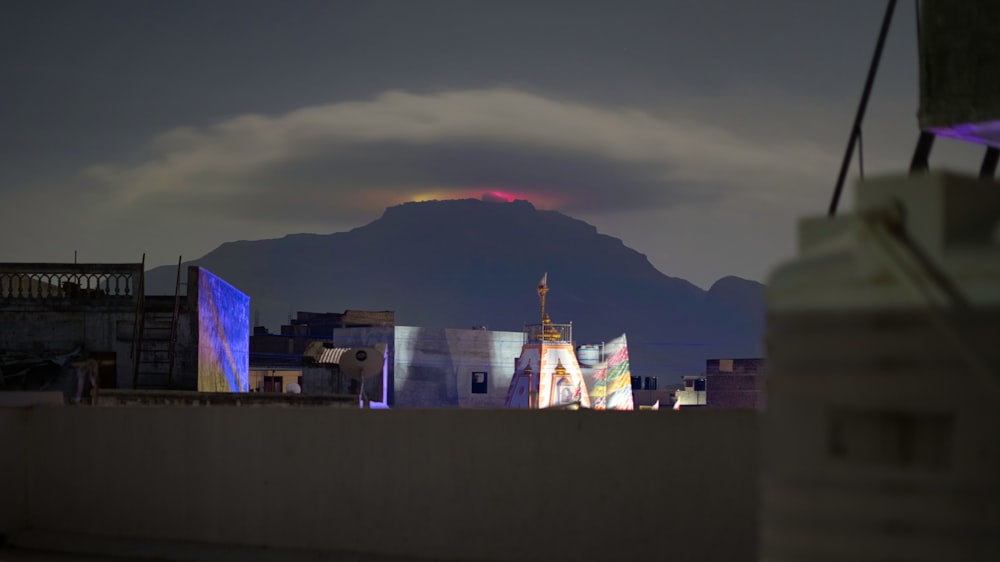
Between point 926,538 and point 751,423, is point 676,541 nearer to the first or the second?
point 751,423

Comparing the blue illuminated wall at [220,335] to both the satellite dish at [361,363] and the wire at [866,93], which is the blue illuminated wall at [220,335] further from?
the wire at [866,93]

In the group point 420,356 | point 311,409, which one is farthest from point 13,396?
Result: point 420,356

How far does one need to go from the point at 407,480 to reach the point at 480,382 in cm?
8030

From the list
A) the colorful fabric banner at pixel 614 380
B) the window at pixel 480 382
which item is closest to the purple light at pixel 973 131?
the colorful fabric banner at pixel 614 380

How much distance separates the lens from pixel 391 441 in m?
11.1

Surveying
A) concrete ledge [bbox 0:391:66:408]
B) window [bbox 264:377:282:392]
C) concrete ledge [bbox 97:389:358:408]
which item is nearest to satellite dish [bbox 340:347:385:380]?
concrete ledge [bbox 97:389:358:408]

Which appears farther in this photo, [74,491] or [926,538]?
[74,491]

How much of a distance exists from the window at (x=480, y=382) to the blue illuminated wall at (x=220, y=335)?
54.2m

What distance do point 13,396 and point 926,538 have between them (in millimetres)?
13601

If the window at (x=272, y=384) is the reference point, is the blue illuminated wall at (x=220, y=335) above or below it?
above

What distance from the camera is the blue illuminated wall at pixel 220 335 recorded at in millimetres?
29344

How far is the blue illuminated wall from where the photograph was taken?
29344 millimetres

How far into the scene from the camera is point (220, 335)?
3180cm

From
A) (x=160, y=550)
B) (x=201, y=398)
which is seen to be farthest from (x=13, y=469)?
(x=201, y=398)
